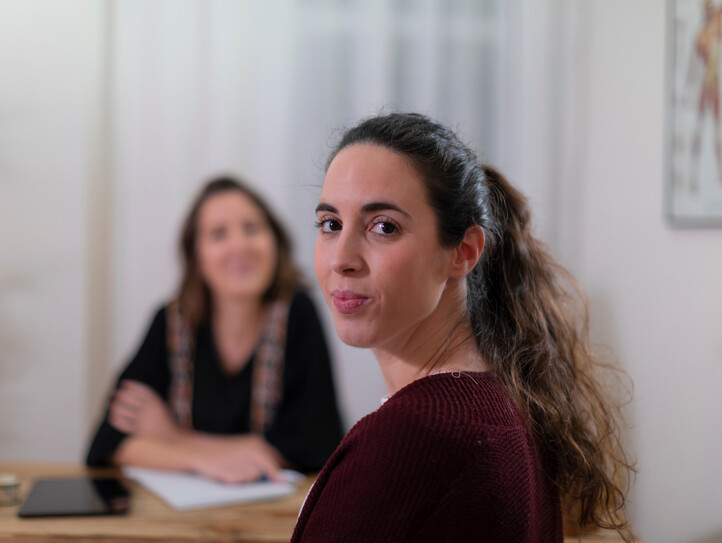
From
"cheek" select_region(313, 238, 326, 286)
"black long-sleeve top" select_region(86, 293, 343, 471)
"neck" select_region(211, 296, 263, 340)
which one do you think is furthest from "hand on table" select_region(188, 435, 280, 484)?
"cheek" select_region(313, 238, 326, 286)

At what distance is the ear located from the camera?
1.00 m

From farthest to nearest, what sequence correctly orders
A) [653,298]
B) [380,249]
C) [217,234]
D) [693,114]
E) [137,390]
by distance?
[217,234]
[137,390]
[653,298]
[693,114]
[380,249]

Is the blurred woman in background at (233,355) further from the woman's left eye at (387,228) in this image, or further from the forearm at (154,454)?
the woman's left eye at (387,228)

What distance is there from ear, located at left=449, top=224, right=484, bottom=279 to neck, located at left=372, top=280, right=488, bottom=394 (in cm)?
4

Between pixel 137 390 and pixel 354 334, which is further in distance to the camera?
pixel 137 390

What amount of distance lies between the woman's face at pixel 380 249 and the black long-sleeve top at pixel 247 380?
4.24 ft

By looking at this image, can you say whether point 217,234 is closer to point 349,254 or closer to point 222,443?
point 222,443

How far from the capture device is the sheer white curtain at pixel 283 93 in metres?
2.92

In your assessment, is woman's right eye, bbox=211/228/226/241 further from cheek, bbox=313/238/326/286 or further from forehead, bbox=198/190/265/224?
cheek, bbox=313/238/326/286

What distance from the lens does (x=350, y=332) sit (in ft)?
3.14

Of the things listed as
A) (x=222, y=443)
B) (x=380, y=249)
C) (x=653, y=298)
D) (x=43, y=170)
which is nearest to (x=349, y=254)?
(x=380, y=249)

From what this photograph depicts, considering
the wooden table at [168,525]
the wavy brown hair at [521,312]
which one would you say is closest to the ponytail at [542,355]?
the wavy brown hair at [521,312]

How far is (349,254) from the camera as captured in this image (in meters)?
0.94

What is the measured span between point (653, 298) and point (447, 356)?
0.72 metres
